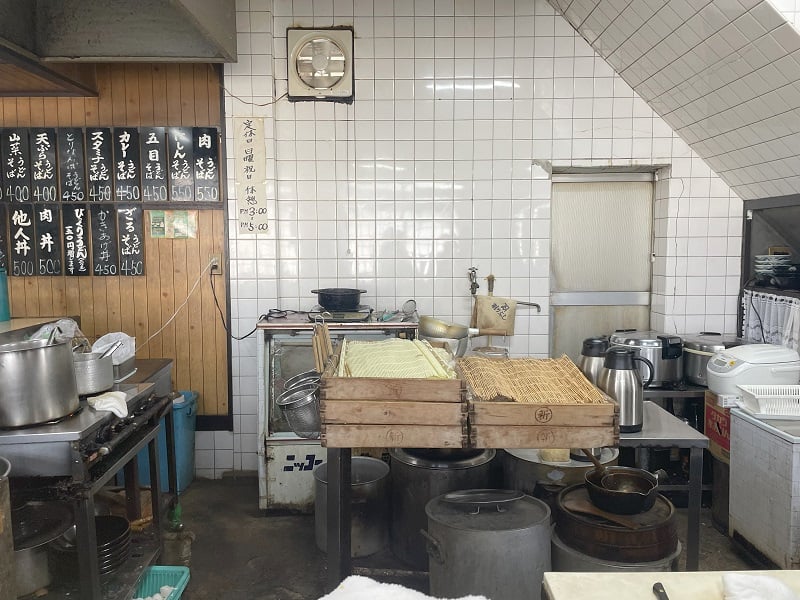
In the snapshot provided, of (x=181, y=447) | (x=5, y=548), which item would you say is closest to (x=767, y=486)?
(x=5, y=548)

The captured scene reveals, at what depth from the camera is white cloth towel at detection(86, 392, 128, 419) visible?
8.42 feet

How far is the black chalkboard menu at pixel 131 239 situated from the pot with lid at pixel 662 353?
11.2ft

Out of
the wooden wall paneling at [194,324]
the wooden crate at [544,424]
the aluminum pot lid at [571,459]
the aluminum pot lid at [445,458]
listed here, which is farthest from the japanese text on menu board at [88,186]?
the wooden crate at [544,424]

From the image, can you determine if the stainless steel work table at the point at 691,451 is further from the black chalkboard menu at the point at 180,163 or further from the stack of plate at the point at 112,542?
the black chalkboard menu at the point at 180,163

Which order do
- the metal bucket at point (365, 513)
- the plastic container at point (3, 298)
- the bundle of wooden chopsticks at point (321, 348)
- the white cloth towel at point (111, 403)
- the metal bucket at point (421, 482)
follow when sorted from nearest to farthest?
the white cloth towel at point (111, 403)
the bundle of wooden chopsticks at point (321, 348)
the metal bucket at point (421, 482)
the metal bucket at point (365, 513)
the plastic container at point (3, 298)

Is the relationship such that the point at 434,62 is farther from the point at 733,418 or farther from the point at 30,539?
the point at 30,539

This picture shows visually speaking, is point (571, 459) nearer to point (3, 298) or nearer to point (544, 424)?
point (544, 424)

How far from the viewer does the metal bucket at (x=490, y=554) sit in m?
2.41

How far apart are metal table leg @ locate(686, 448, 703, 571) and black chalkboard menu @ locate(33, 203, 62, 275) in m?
4.29

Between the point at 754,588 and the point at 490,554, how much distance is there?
127 cm

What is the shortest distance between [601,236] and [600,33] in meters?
1.45

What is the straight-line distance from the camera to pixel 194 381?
14.9 ft

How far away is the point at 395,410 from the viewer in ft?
7.22

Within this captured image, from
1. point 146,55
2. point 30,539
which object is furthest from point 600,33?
point 30,539
